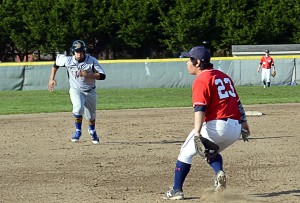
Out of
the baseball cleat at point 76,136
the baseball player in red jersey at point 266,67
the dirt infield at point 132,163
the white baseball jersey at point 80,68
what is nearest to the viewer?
the dirt infield at point 132,163

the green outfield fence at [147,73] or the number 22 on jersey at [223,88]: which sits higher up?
the number 22 on jersey at [223,88]

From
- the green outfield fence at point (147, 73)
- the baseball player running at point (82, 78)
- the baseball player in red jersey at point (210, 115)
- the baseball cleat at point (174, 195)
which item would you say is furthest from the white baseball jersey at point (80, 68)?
the green outfield fence at point (147, 73)

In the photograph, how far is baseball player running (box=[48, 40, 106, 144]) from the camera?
12.7 meters

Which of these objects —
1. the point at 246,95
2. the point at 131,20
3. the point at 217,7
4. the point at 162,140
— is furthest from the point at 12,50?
the point at 162,140

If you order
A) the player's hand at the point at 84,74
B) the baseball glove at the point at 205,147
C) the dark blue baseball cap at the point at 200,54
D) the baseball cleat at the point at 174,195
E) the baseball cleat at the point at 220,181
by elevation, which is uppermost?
the dark blue baseball cap at the point at 200,54

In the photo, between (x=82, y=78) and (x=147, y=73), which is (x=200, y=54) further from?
(x=147, y=73)

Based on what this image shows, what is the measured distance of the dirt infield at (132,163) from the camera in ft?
27.6

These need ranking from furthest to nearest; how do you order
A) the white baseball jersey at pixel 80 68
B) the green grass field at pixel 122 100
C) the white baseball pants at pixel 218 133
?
the green grass field at pixel 122 100
the white baseball jersey at pixel 80 68
the white baseball pants at pixel 218 133

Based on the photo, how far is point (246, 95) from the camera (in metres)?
27.2

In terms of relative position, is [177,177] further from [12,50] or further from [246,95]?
[12,50]

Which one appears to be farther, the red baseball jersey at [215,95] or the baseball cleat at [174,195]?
the baseball cleat at [174,195]

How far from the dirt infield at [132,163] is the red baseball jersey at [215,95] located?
88 cm

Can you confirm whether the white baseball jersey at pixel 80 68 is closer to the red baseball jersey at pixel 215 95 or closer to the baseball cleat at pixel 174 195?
the baseball cleat at pixel 174 195

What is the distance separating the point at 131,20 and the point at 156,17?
2.20m
